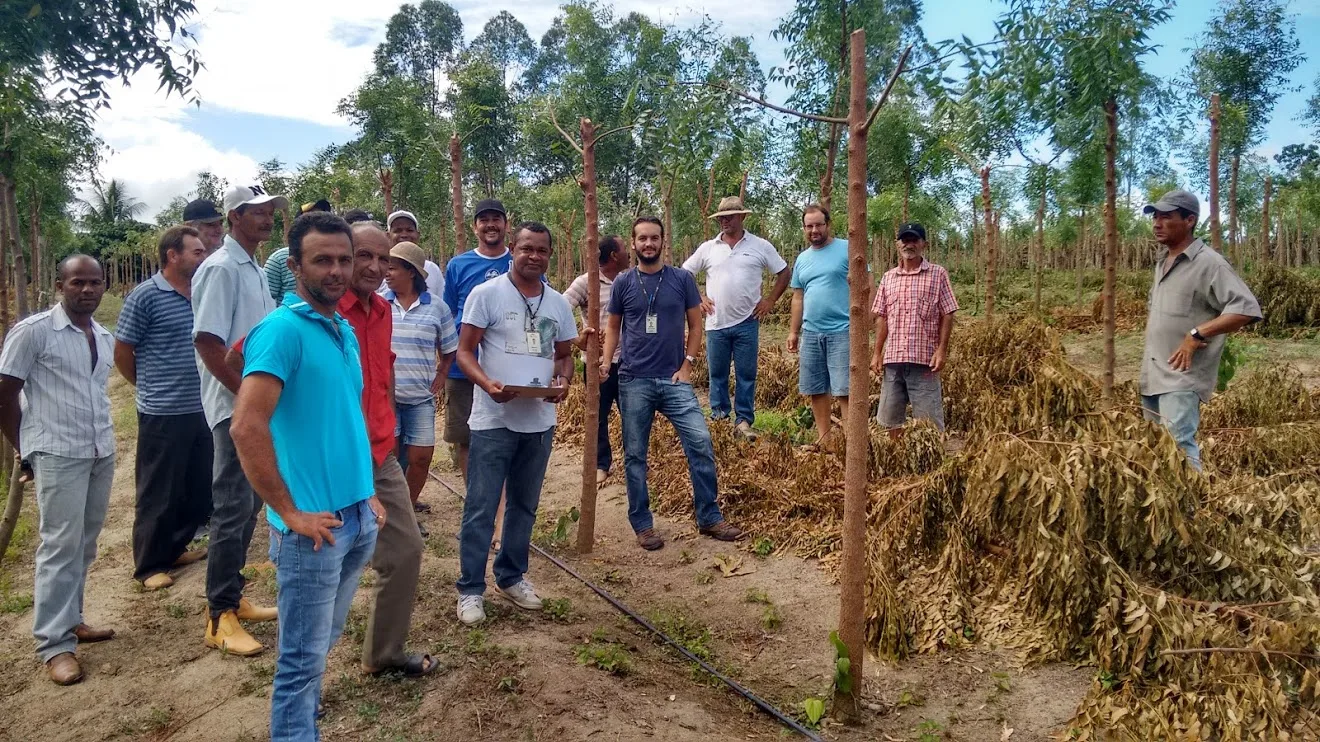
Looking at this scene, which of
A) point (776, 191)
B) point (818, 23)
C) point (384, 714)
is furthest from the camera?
point (776, 191)

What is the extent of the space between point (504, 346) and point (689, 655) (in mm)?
1716

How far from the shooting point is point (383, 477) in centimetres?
336

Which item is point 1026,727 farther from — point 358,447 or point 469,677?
point 358,447

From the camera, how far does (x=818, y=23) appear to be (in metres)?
8.67

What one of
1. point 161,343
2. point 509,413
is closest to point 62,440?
point 161,343

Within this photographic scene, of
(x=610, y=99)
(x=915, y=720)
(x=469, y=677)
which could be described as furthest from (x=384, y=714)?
(x=610, y=99)

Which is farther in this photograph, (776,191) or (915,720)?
(776,191)

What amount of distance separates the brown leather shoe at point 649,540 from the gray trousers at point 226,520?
2.48 meters

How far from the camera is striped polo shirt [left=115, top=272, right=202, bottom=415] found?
4.58m

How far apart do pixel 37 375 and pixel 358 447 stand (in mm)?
2289

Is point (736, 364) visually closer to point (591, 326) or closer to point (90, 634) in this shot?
point (591, 326)

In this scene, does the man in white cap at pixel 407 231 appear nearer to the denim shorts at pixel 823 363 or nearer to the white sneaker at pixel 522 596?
the white sneaker at pixel 522 596

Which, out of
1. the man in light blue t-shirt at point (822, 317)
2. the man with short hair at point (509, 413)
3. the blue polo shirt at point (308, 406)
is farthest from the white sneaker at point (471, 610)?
the man in light blue t-shirt at point (822, 317)

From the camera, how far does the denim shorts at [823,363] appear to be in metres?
6.44
